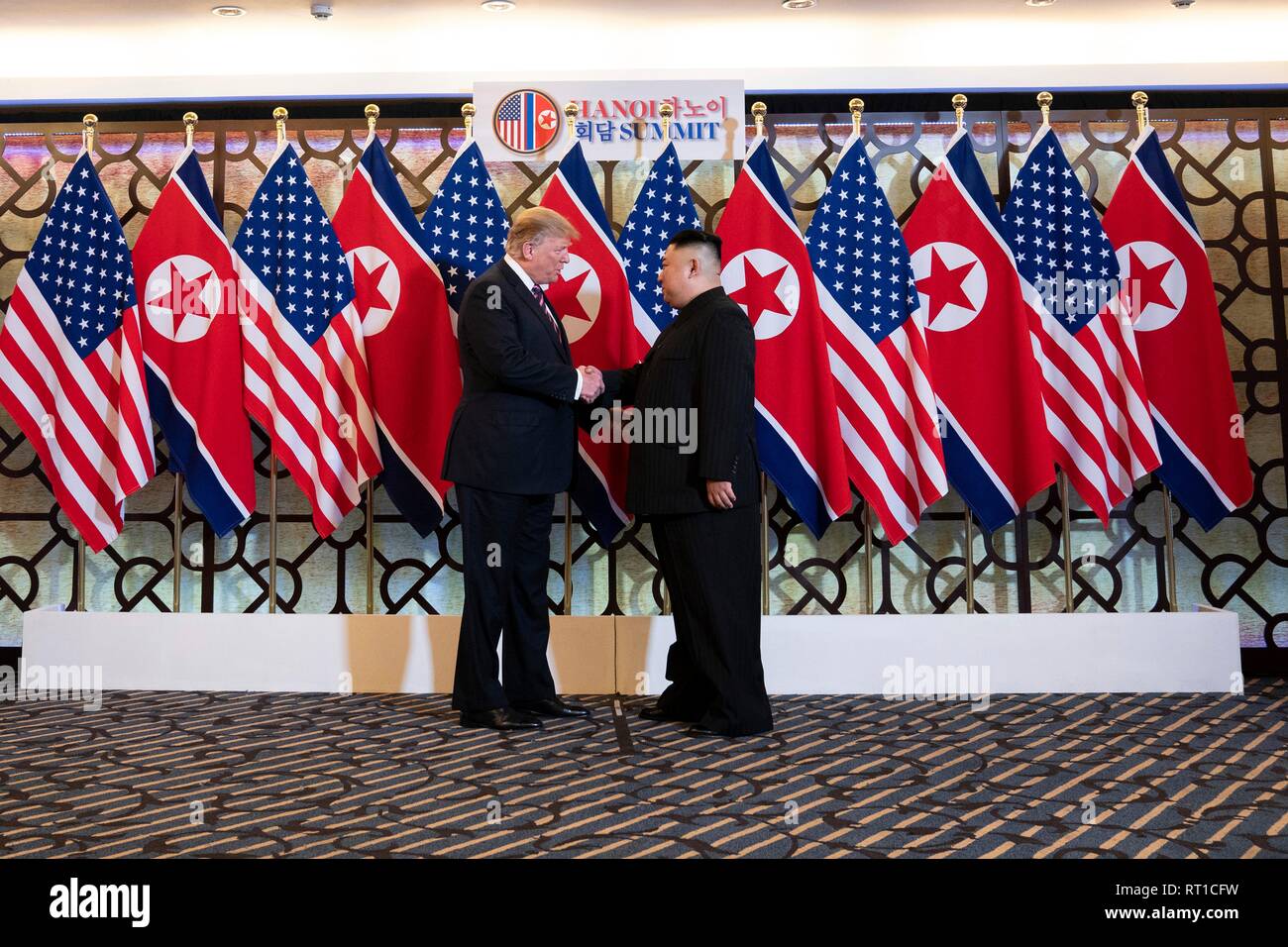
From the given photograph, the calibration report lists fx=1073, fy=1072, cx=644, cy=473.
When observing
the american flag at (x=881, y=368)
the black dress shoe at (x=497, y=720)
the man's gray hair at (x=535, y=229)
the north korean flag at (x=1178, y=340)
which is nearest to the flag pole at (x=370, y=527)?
the black dress shoe at (x=497, y=720)

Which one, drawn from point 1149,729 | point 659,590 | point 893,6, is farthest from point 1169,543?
point 893,6

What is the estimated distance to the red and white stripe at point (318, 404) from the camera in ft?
15.1

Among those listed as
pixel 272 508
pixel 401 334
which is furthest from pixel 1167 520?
pixel 272 508

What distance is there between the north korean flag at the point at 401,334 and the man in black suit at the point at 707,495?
3.57 ft

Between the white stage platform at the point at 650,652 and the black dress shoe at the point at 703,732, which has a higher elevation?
the white stage platform at the point at 650,652

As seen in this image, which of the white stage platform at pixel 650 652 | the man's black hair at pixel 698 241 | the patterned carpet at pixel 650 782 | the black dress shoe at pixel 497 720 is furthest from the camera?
the white stage platform at pixel 650 652

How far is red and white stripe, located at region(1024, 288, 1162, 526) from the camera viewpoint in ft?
14.9

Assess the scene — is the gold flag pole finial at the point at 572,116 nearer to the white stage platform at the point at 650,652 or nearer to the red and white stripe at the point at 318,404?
the red and white stripe at the point at 318,404

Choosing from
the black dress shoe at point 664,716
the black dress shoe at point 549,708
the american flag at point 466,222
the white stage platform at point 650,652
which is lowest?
the black dress shoe at point 664,716

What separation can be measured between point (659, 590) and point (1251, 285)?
10.2 feet

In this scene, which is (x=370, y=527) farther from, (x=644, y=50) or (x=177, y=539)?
(x=644, y=50)

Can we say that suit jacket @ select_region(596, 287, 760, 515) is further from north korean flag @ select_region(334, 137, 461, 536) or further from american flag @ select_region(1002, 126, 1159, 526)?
american flag @ select_region(1002, 126, 1159, 526)

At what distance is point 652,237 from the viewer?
471 centimetres

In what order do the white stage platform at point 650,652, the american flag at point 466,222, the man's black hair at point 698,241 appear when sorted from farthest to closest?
the american flag at point 466,222, the white stage platform at point 650,652, the man's black hair at point 698,241
